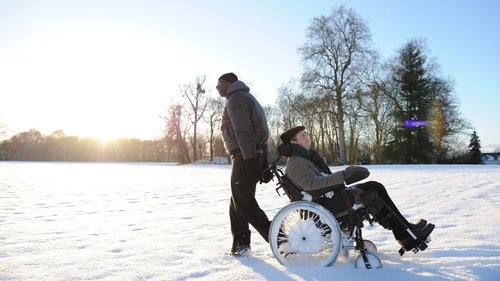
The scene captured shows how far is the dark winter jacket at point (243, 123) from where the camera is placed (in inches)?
146

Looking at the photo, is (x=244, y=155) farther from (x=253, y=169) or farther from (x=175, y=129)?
(x=175, y=129)

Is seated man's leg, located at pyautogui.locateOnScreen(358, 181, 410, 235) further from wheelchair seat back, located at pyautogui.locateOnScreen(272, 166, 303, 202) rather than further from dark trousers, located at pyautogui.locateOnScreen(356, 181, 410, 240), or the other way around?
wheelchair seat back, located at pyautogui.locateOnScreen(272, 166, 303, 202)

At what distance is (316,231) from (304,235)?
11 cm

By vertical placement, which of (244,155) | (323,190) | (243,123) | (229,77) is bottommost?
(323,190)

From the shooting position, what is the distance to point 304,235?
3.42 m

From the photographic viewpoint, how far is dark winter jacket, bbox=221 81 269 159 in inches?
146

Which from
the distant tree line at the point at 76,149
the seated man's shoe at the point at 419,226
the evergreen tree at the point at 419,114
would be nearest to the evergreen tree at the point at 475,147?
the evergreen tree at the point at 419,114

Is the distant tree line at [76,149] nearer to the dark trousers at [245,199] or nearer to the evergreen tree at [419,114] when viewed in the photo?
the evergreen tree at [419,114]

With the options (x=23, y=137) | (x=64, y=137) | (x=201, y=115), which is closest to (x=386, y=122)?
(x=201, y=115)

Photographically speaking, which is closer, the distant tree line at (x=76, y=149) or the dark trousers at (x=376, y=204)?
the dark trousers at (x=376, y=204)

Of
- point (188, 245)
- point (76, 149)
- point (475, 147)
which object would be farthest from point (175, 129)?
point (76, 149)

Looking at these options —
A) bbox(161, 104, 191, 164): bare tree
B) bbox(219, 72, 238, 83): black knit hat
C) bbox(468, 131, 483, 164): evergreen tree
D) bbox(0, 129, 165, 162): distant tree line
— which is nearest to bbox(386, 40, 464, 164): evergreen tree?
bbox(468, 131, 483, 164): evergreen tree

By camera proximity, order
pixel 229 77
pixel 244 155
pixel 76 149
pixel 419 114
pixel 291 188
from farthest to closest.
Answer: pixel 76 149
pixel 419 114
pixel 229 77
pixel 244 155
pixel 291 188

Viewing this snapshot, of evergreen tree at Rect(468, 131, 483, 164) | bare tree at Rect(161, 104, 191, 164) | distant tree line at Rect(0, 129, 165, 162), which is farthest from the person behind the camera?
distant tree line at Rect(0, 129, 165, 162)
